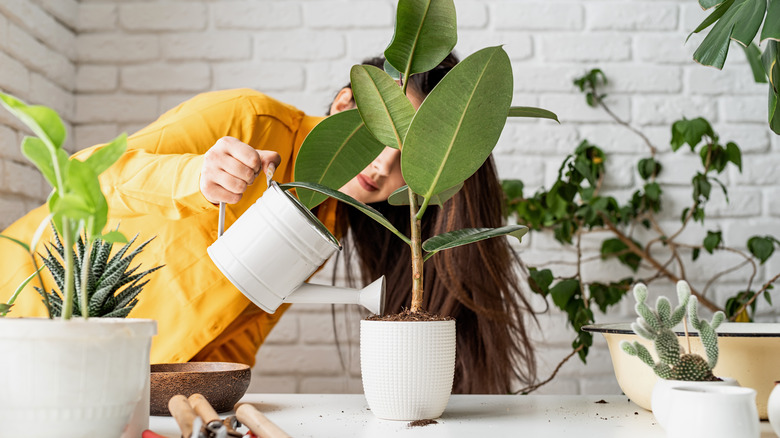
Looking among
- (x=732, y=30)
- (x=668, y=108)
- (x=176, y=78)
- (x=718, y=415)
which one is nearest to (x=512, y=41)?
(x=668, y=108)

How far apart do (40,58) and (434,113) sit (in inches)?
53.4

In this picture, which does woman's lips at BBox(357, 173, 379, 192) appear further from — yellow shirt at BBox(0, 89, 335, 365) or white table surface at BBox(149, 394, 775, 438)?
white table surface at BBox(149, 394, 775, 438)

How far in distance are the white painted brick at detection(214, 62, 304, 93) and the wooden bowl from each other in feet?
3.79

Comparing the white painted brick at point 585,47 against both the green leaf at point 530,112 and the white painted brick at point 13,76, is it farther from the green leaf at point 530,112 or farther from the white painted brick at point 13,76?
the white painted brick at point 13,76

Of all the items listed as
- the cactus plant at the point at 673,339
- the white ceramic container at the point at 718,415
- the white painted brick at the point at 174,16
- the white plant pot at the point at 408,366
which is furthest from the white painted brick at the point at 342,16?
the white ceramic container at the point at 718,415

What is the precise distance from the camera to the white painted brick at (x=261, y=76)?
180 centimetres

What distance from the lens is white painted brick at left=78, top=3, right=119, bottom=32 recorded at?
1820mm

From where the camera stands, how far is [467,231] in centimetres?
77

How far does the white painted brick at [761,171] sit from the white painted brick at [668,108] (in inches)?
6.3

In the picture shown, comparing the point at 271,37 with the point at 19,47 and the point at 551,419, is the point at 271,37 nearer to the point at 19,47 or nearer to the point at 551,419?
the point at 19,47

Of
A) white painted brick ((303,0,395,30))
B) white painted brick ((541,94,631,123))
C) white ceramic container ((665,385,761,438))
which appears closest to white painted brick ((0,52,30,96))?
white painted brick ((303,0,395,30))

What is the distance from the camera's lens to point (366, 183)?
130 centimetres

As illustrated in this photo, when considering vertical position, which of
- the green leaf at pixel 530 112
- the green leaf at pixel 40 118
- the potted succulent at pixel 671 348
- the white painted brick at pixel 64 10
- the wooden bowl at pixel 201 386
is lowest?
the wooden bowl at pixel 201 386

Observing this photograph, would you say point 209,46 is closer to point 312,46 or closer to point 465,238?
point 312,46
